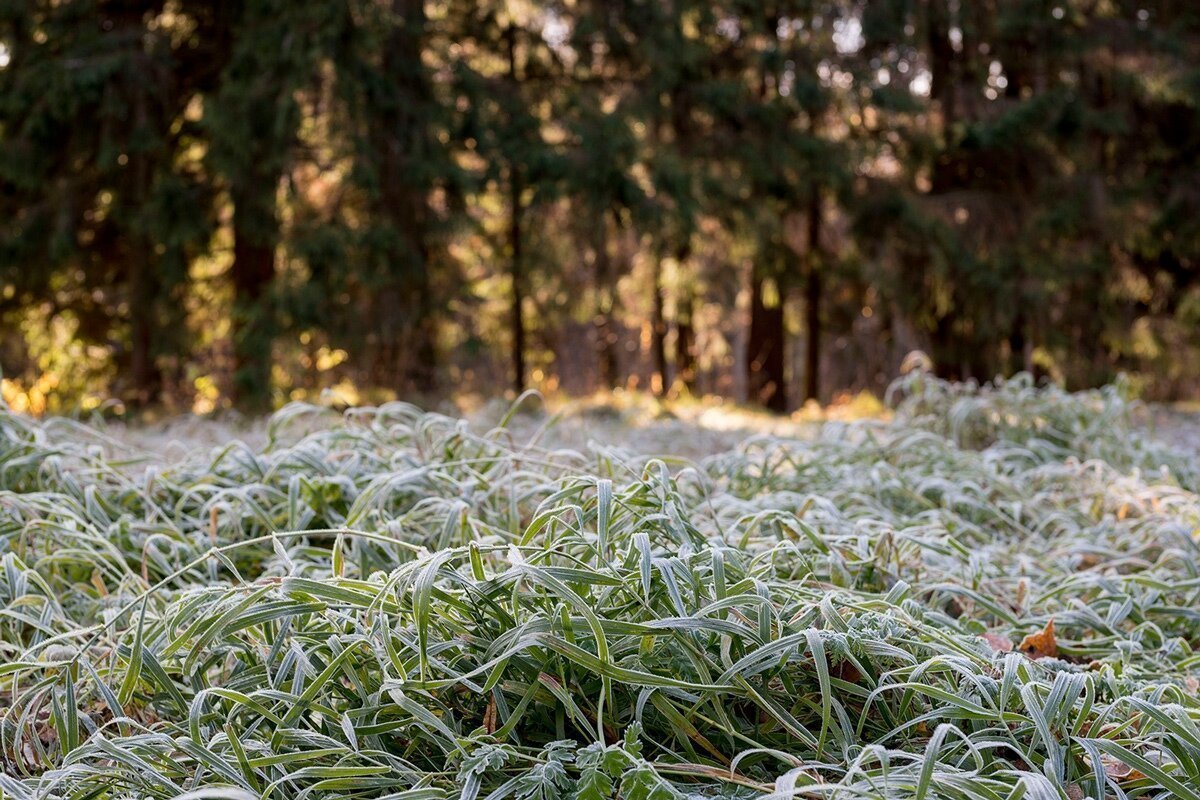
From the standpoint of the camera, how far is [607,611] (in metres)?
1.37

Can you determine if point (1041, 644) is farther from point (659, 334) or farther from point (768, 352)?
point (659, 334)

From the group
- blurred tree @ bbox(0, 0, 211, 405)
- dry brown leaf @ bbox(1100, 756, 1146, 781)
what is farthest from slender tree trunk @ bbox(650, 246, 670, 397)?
dry brown leaf @ bbox(1100, 756, 1146, 781)

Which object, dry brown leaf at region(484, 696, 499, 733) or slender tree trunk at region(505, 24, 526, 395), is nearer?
dry brown leaf at region(484, 696, 499, 733)

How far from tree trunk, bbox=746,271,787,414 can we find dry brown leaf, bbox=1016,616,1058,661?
8.01 metres

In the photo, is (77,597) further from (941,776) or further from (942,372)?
(942,372)

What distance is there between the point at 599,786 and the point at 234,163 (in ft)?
21.2

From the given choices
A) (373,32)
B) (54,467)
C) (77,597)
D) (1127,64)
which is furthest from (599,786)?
(1127,64)

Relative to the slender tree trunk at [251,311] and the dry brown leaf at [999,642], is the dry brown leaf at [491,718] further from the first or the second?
the slender tree trunk at [251,311]

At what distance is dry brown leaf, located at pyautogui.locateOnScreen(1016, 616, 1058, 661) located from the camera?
5.65ft

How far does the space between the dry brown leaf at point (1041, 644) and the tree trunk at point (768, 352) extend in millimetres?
8011

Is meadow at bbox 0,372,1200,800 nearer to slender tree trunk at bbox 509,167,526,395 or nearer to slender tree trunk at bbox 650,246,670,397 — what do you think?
slender tree trunk at bbox 509,167,526,395

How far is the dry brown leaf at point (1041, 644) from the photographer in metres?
1.72

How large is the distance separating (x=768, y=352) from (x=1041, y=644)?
819 cm

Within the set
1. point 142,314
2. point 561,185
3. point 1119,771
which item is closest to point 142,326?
point 142,314
